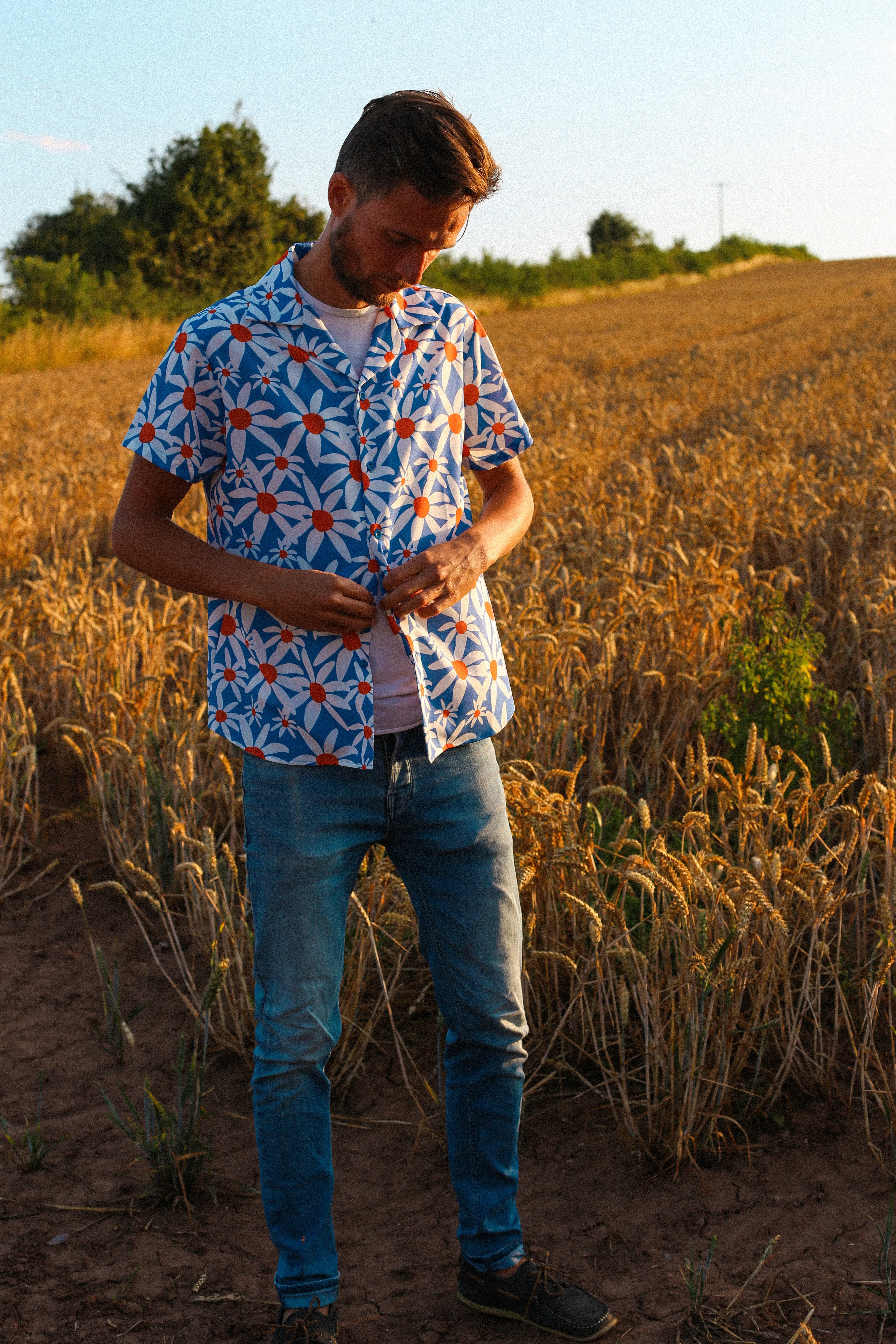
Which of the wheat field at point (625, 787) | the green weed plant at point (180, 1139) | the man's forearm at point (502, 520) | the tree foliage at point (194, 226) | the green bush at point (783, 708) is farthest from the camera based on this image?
the tree foliage at point (194, 226)

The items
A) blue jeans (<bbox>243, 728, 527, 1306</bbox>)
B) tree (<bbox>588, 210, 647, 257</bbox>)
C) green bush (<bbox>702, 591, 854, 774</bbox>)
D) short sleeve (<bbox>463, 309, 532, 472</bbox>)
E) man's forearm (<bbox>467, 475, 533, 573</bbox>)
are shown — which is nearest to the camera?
blue jeans (<bbox>243, 728, 527, 1306</bbox>)

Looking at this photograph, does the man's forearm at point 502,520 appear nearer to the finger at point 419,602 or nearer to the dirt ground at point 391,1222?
the finger at point 419,602

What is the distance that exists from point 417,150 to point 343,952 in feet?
3.78

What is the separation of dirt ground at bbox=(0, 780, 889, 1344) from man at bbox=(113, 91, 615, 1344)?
0.74ft

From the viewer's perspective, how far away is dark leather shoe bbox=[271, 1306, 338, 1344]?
5.69ft

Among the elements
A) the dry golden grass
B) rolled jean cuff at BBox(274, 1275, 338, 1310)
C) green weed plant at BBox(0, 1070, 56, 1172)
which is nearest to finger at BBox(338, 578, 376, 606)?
rolled jean cuff at BBox(274, 1275, 338, 1310)

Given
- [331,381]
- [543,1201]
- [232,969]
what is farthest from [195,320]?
[543,1201]

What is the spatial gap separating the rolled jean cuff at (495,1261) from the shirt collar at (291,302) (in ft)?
4.79

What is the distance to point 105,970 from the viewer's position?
8.73 ft

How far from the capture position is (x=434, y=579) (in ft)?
5.42

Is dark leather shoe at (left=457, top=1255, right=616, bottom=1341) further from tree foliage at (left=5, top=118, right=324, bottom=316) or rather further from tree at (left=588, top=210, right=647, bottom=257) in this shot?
tree at (left=588, top=210, right=647, bottom=257)

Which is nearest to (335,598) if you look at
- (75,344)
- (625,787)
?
(625,787)

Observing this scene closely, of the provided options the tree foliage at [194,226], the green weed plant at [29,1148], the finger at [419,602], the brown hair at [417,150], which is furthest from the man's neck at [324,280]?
the tree foliage at [194,226]

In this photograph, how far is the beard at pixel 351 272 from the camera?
1632mm
